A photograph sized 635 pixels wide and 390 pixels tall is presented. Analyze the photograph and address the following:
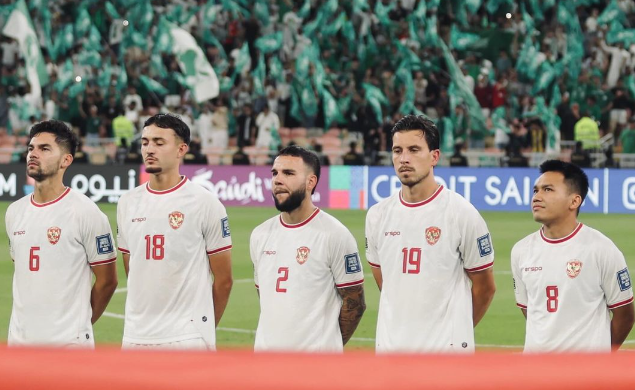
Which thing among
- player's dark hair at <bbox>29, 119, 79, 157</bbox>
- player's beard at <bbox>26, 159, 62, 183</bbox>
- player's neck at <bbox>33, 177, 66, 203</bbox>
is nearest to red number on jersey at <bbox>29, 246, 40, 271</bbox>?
player's neck at <bbox>33, 177, 66, 203</bbox>

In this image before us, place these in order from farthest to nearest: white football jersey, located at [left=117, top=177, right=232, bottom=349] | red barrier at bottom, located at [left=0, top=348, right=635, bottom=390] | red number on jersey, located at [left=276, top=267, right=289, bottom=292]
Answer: white football jersey, located at [left=117, top=177, right=232, bottom=349]
red number on jersey, located at [left=276, top=267, right=289, bottom=292]
red barrier at bottom, located at [left=0, top=348, right=635, bottom=390]

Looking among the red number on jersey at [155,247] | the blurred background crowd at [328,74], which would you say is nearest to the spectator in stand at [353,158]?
the blurred background crowd at [328,74]

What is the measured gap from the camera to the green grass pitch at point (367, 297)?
34.5 feet

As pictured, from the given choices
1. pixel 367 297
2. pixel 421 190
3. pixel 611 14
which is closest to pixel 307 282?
pixel 421 190

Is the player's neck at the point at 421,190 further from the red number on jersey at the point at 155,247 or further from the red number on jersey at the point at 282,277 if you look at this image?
the red number on jersey at the point at 155,247

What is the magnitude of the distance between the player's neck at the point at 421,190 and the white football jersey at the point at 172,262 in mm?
1071

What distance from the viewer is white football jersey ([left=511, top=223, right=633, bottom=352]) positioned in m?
5.62

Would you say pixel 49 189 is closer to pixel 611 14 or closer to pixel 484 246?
pixel 484 246

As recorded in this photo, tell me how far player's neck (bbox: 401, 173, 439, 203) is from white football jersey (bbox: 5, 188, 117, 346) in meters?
1.69

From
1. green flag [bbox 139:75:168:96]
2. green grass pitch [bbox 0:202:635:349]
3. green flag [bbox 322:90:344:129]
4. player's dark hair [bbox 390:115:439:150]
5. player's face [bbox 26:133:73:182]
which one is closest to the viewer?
player's dark hair [bbox 390:115:439:150]

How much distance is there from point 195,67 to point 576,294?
882 inches

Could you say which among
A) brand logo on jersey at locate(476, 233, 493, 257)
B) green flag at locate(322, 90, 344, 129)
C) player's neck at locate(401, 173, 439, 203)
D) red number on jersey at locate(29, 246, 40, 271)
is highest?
green flag at locate(322, 90, 344, 129)

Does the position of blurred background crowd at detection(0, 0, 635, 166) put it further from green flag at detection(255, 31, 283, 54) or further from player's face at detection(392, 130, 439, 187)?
player's face at detection(392, 130, 439, 187)

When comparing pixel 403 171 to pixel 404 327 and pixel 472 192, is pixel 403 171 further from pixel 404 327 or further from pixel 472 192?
pixel 472 192
